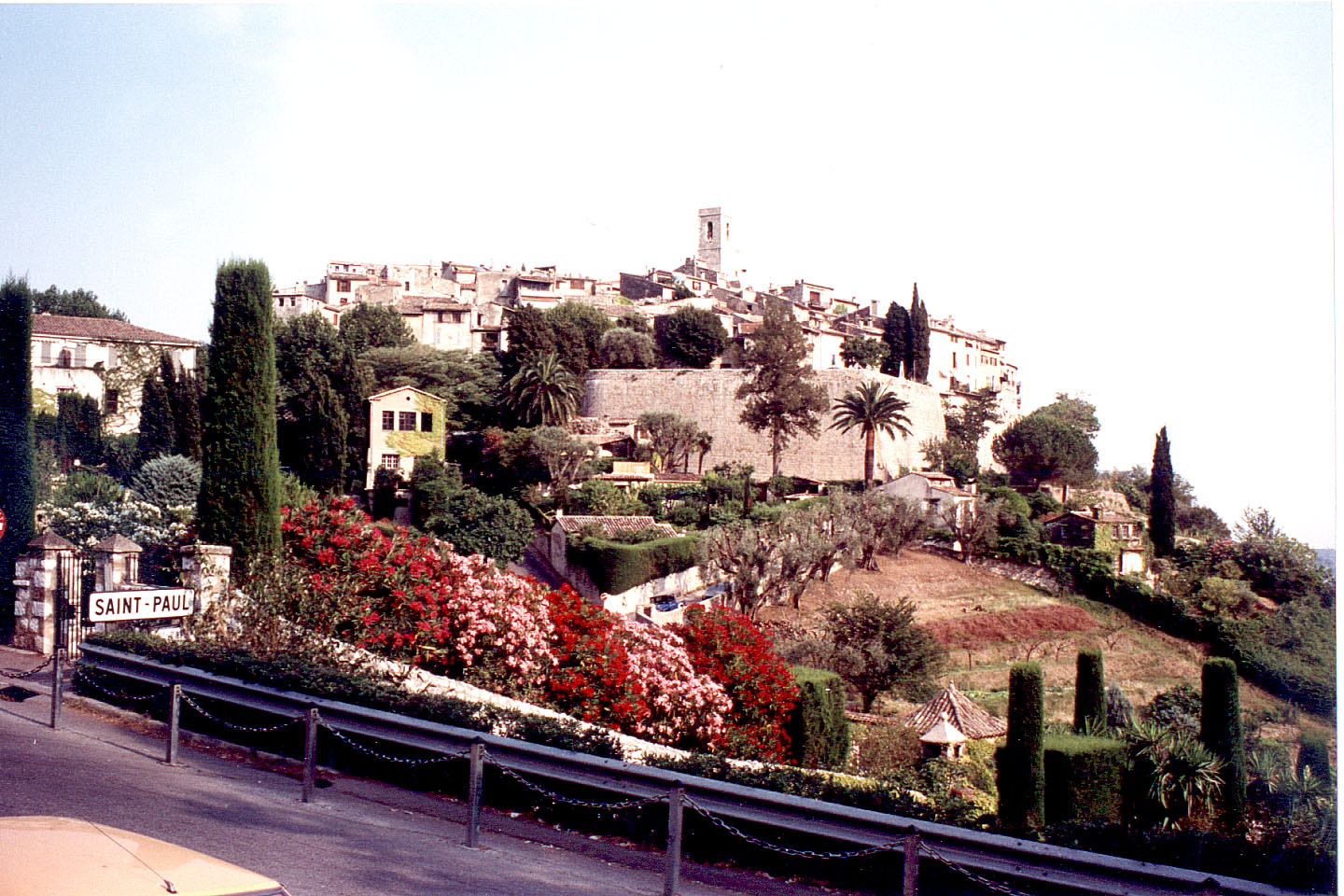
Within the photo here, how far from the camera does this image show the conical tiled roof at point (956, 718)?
60.2ft

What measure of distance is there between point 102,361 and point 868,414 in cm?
3076

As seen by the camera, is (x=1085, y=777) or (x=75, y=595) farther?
(x=1085, y=777)

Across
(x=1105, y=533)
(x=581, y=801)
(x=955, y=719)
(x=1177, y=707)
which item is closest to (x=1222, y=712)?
(x=955, y=719)

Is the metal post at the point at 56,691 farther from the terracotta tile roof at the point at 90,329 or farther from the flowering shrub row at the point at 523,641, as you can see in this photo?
the terracotta tile roof at the point at 90,329

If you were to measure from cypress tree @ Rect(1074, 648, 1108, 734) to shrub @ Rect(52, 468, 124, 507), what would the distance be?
17707 mm

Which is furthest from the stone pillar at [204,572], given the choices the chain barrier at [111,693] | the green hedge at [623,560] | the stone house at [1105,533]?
the stone house at [1105,533]

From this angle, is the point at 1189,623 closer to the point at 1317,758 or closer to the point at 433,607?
the point at 1317,758

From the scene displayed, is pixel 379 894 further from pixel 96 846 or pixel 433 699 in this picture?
pixel 433 699

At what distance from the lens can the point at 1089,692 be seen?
17422 mm

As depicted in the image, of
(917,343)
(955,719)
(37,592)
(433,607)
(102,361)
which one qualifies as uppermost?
(917,343)

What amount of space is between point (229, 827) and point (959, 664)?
23729mm

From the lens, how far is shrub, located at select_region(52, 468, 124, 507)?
64.2ft

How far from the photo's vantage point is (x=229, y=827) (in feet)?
19.5

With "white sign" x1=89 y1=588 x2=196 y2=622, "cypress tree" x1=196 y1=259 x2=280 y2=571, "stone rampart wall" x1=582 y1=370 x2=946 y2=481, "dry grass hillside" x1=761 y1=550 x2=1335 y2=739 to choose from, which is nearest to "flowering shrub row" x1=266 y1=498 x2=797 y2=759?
"white sign" x1=89 y1=588 x2=196 y2=622
